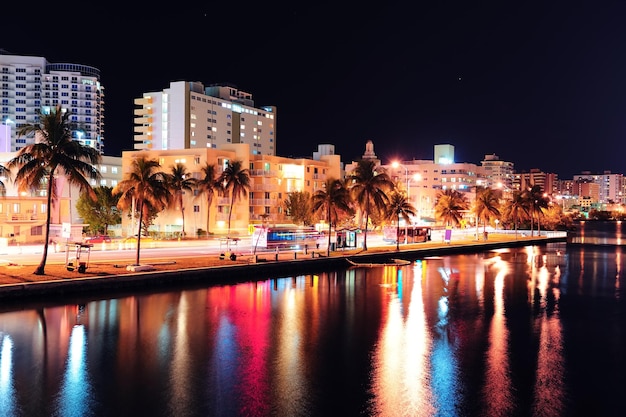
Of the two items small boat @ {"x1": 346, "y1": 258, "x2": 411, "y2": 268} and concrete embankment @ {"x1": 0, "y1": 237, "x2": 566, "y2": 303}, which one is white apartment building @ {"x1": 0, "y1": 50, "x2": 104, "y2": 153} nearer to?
concrete embankment @ {"x1": 0, "y1": 237, "x2": 566, "y2": 303}

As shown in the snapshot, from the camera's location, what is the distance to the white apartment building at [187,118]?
127 m

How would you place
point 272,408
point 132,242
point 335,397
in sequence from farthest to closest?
point 132,242 < point 335,397 < point 272,408

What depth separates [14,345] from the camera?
20.1 m

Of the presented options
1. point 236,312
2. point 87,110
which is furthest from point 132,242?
point 87,110

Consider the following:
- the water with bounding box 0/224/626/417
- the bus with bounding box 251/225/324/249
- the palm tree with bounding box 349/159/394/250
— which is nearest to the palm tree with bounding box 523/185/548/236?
the palm tree with bounding box 349/159/394/250

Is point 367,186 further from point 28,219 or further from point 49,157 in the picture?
point 28,219

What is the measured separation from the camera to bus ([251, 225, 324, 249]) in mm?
49053

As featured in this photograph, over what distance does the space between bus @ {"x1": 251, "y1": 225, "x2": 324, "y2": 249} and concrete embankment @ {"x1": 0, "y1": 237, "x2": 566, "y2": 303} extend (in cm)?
414

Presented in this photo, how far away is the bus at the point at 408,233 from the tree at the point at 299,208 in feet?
35.2

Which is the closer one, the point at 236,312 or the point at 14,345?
the point at 14,345

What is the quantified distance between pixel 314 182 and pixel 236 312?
2366 inches

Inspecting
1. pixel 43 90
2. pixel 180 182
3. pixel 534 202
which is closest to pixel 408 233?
pixel 180 182

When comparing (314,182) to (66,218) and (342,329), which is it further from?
(342,329)

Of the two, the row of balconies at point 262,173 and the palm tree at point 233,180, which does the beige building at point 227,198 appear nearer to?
the row of balconies at point 262,173
